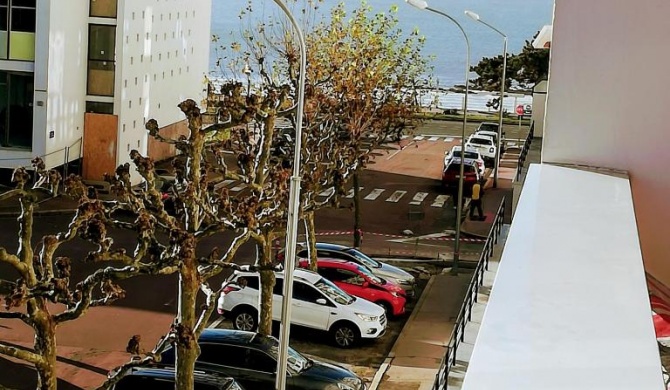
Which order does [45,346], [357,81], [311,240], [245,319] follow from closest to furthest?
[45,346]
[245,319]
[311,240]
[357,81]

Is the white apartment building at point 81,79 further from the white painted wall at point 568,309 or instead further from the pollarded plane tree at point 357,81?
the white painted wall at point 568,309

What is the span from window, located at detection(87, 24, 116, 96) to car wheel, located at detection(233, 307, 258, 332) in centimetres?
1725

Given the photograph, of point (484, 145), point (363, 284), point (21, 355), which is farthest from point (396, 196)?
point (21, 355)

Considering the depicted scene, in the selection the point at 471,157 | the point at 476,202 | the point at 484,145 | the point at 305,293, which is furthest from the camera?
the point at 484,145

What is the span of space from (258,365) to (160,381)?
7.26 ft

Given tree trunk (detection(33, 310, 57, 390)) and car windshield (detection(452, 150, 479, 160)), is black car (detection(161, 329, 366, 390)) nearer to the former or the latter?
tree trunk (detection(33, 310, 57, 390))

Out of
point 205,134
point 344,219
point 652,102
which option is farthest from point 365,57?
point 652,102

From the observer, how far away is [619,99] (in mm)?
7449

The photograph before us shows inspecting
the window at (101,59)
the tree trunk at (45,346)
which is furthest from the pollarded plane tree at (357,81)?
the tree trunk at (45,346)

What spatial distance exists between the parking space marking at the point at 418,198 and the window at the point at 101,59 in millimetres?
10937

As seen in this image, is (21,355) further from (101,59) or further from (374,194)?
(374,194)

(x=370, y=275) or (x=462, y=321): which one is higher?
(x=462, y=321)

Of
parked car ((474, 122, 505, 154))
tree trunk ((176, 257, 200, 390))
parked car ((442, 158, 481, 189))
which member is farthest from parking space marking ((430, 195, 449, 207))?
tree trunk ((176, 257, 200, 390))

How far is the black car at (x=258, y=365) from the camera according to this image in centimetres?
1670
